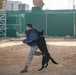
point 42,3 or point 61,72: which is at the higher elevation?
point 42,3

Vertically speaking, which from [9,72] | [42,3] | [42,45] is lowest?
[9,72]

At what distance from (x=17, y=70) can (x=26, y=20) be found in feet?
64.3

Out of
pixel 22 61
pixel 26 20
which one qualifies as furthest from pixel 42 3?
pixel 22 61

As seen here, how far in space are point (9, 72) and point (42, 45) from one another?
1383 millimetres

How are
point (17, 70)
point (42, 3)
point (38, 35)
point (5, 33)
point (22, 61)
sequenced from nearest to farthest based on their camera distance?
point (38, 35) < point (17, 70) < point (22, 61) < point (5, 33) < point (42, 3)

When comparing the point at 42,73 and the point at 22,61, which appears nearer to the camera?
the point at 42,73

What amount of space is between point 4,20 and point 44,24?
3.57 meters

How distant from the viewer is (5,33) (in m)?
29.6

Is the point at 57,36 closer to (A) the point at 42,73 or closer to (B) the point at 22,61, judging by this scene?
(B) the point at 22,61

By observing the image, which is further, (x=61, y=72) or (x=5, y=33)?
(x=5, y=33)

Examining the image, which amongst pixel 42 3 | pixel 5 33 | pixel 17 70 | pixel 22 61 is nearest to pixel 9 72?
pixel 17 70

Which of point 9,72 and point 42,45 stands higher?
point 42,45

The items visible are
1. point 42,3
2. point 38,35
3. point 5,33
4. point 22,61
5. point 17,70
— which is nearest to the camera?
point 38,35

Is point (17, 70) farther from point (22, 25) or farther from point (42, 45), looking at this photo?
point (22, 25)
